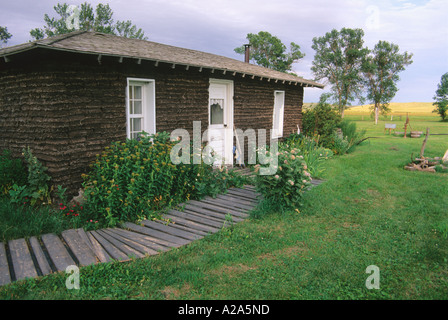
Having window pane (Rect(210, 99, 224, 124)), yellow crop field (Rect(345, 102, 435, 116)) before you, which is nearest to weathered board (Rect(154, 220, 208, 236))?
window pane (Rect(210, 99, 224, 124))

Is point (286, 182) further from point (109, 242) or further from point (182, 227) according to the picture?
point (109, 242)

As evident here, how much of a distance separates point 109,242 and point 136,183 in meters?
1.14

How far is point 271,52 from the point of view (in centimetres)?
3428

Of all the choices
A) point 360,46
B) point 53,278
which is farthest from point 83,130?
point 360,46

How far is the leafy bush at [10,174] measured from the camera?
20.6ft

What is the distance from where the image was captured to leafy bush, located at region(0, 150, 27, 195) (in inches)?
247

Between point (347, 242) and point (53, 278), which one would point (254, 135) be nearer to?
point (347, 242)

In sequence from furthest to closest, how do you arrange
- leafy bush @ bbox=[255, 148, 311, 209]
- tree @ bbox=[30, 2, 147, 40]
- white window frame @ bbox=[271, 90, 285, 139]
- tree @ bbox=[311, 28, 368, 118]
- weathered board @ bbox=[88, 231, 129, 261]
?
1. tree @ bbox=[311, 28, 368, 118]
2. tree @ bbox=[30, 2, 147, 40]
3. white window frame @ bbox=[271, 90, 285, 139]
4. leafy bush @ bbox=[255, 148, 311, 209]
5. weathered board @ bbox=[88, 231, 129, 261]

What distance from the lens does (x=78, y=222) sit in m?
5.39

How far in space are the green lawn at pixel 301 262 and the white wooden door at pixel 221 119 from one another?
13.1 feet

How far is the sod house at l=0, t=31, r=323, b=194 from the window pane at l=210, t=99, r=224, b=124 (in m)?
0.39

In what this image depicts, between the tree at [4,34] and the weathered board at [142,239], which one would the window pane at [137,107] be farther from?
the tree at [4,34]

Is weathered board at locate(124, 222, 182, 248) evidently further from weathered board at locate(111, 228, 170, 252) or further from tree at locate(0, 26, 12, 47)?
tree at locate(0, 26, 12, 47)
